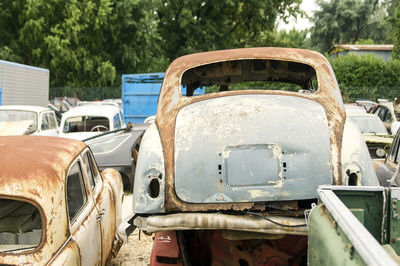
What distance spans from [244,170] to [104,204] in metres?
1.80

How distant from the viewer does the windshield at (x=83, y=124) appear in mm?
12070

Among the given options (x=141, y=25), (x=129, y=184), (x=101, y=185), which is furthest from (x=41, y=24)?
(x=101, y=185)

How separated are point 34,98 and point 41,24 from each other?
33.2 feet

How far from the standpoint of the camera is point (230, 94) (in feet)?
13.7

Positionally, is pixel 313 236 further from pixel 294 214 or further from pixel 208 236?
pixel 208 236

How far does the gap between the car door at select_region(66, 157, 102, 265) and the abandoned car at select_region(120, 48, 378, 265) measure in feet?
1.09

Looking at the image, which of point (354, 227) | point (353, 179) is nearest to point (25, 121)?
point (353, 179)

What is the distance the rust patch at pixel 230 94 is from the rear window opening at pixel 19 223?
3.06ft

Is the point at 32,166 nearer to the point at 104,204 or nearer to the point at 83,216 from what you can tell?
the point at 83,216

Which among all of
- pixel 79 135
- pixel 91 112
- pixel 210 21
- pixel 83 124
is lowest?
pixel 79 135

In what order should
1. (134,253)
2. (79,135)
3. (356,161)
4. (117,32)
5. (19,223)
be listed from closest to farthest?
(19,223) → (356,161) → (134,253) → (79,135) → (117,32)

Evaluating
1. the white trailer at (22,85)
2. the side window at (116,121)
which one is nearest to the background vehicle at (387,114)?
the side window at (116,121)

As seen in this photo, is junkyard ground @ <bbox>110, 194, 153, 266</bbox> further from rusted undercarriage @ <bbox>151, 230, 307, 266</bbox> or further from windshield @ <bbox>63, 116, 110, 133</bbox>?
windshield @ <bbox>63, 116, 110, 133</bbox>

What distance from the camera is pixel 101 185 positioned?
504cm
